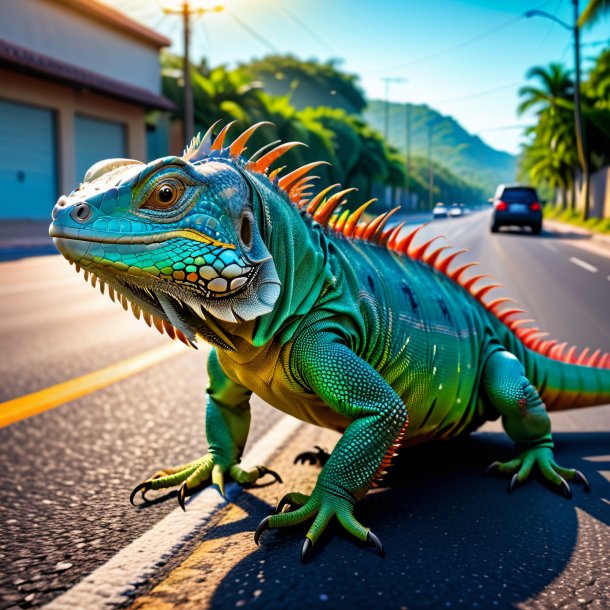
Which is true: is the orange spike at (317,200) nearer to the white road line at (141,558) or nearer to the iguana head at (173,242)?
the iguana head at (173,242)

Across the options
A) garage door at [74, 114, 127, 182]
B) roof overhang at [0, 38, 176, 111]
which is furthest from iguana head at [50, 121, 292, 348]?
garage door at [74, 114, 127, 182]

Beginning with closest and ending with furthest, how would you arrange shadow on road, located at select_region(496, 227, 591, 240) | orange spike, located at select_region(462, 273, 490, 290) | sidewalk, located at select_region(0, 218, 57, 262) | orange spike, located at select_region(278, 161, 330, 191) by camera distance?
orange spike, located at select_region(278, 161, 330, 191) < orange spike, located at select_region(462, 273, 490, 290) < shadow on road, located at select_region(496, 227, 591, 240) < sidewalk, located at select_region(0, 218, 57, 262)

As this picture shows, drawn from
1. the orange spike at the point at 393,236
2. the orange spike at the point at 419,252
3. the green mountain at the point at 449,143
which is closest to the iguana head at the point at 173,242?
the green mountain at the point at 449,143

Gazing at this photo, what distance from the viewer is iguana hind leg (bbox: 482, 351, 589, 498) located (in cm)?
274

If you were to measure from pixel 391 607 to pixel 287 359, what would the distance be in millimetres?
793

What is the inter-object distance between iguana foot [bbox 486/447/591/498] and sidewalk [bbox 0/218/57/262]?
1366 centimetres

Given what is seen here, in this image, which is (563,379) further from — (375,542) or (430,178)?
(375,542)

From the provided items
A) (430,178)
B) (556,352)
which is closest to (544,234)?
(556,352)

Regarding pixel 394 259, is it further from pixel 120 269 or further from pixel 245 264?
pixel 120 269

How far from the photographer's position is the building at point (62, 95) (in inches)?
901

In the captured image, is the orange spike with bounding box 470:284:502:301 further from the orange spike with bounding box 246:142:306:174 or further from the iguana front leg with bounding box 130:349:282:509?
the orange spike with bounding box 246:142:306:174

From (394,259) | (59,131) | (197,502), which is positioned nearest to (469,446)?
(394,259)

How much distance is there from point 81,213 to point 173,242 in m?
0.25

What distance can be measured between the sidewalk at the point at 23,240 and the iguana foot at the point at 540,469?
13.7m
